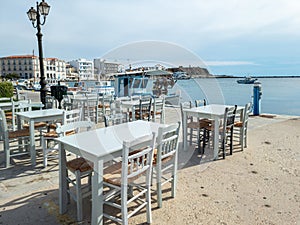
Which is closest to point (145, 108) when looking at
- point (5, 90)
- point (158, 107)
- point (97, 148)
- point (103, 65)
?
point (158, 107)

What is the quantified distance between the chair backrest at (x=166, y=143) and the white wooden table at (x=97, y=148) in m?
0.28

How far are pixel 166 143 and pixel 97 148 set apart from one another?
70cm

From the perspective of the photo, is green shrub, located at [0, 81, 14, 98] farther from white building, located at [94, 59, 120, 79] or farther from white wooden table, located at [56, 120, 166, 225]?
white wooden table, located at [56, 120, 166, 225]

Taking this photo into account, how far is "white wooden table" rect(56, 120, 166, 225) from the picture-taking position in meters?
1.85

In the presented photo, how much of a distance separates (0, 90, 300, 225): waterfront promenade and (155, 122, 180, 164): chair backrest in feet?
1.68

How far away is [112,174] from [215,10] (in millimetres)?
5496

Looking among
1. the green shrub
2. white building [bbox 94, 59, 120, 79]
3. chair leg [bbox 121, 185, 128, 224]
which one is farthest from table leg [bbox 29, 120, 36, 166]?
the green shrub

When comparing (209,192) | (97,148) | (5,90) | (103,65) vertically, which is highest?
(103,65)

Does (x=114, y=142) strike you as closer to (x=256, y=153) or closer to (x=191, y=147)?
(x=191, y=147)

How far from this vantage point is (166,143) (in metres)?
2.32

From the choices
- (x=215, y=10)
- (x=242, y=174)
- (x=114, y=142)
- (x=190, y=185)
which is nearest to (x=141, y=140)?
(x=114, y=142)

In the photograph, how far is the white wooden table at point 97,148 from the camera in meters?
1.85

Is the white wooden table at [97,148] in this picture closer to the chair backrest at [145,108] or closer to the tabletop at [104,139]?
the tabletop at [104,139]

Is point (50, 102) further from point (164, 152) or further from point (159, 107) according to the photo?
point (164, 152)
